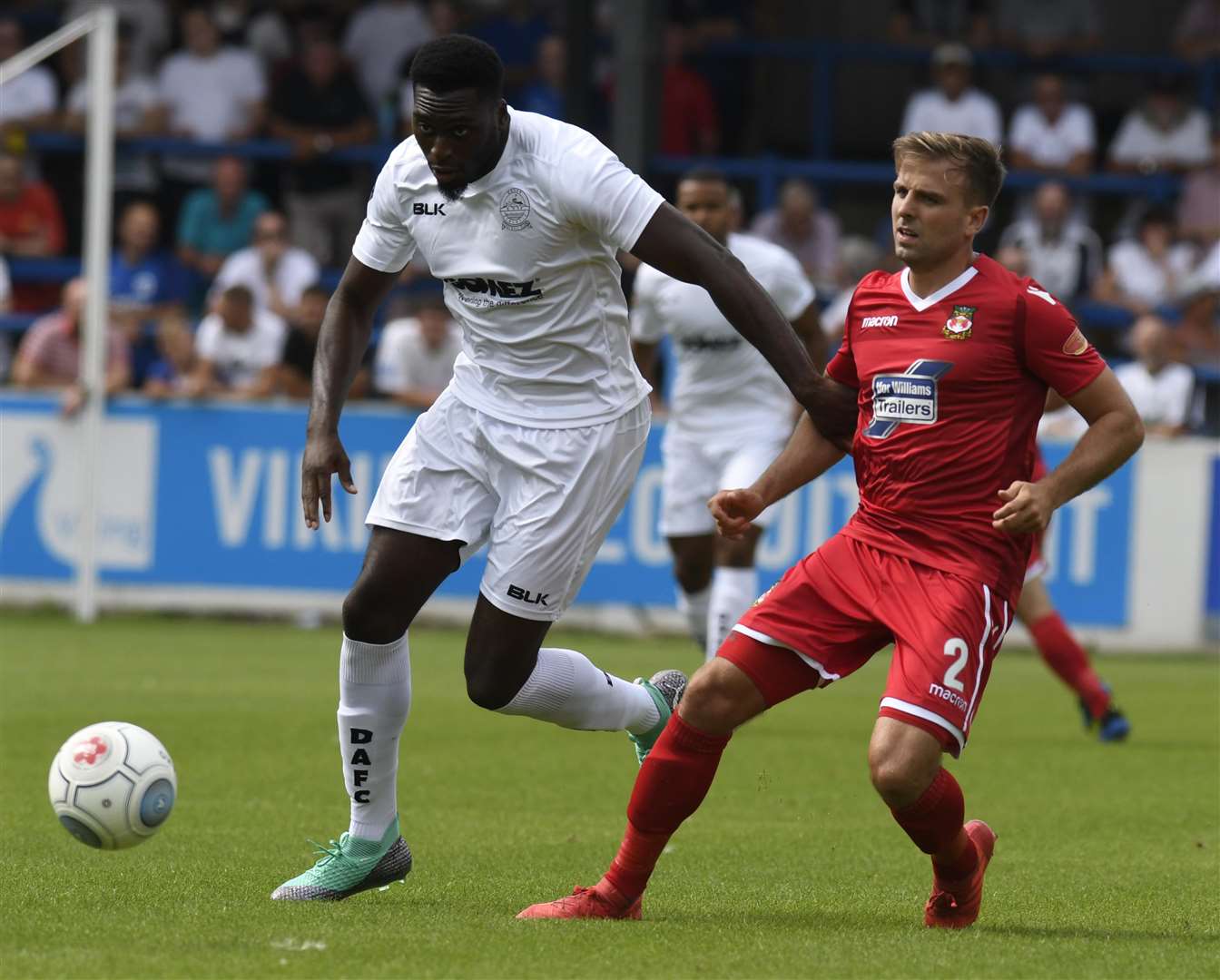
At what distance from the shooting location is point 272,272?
659 inches

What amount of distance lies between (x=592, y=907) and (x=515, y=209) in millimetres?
1882

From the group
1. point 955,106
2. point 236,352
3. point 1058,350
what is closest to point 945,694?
point 1058,350

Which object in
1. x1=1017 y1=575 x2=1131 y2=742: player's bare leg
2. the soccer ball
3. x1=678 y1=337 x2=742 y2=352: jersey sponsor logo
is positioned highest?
x1=678 y1=337 x2=742 y2=352: jersey sponsor logo

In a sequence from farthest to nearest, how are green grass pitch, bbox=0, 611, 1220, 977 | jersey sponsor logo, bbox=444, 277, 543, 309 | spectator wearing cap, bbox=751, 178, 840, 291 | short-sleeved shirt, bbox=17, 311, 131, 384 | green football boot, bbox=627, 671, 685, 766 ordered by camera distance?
spectator wearing cap, bbox=751, 178, 840, 291, short-sleeved shirt, bbox=17, 311, 131, 384, green football boot, bbox=627, 671, 685, 766, jersey sponsor logo, bbox=444, 277, 543, 309, green grass pitch, bbox=0, 611, 1220, 977

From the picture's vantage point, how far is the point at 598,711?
630 centimetres

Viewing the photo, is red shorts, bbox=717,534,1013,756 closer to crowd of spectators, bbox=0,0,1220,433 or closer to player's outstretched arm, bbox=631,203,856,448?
player's outstretched arm, bbox=631,203,856,448

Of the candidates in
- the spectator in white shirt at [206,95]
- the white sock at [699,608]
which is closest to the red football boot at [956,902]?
the white sock at [699,608]

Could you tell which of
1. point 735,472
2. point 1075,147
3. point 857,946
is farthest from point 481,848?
point 1075,147

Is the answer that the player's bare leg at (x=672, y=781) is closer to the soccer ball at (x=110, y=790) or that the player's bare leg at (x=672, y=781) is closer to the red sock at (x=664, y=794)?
the red sock at (x=664, y=794)

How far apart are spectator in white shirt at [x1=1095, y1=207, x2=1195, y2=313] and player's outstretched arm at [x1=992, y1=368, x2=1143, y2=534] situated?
11678mm

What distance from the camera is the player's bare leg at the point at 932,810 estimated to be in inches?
204

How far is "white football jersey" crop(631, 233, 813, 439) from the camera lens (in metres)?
10.2

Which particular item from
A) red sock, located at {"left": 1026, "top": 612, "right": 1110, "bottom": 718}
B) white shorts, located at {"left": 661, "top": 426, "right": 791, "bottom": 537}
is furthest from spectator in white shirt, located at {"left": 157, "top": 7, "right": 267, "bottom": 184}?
red sock, located at {"left": 1026, "top": 612, "right": 1110, "bottom": 718}

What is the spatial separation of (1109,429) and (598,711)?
1839mm
